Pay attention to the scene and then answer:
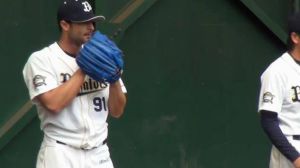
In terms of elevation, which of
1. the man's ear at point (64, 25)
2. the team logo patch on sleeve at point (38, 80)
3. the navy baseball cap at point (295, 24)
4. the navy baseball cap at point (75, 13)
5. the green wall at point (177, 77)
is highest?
the navy baseball cap at point (75, 13)

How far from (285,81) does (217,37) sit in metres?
1.99

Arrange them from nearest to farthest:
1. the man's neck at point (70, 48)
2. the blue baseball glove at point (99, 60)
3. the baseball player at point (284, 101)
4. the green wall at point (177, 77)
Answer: the blue baseball glove at point (99, 60)
the man's neck at point (70, 48)
the baseball player at point (284, 101)
the green wall at point (177, 77)

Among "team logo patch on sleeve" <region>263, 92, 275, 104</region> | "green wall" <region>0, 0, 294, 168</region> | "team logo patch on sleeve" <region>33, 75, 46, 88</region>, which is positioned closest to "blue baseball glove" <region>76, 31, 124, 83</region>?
"team logo patch on sleeve" <region>33, 75, 46, 88</region>

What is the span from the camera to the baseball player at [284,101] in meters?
4.69

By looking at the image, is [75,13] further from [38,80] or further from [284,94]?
[284,94]

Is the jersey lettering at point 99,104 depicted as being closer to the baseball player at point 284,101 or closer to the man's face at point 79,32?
the man's face at point 79,32

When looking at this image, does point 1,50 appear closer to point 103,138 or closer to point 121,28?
point 121,28

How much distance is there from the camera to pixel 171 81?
659cm

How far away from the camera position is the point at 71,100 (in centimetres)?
437

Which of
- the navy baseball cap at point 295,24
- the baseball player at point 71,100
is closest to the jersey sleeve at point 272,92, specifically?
the navy baseball cap at point 295,24

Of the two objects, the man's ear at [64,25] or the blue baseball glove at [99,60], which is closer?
the blue baseball glove at [99,60]

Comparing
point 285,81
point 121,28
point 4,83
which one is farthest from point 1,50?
point 285,81

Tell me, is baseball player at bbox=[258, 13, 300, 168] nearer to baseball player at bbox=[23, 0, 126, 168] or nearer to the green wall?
baseball player at bbox=[23, 0, 126, 168]

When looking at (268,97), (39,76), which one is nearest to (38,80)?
(39,76)
